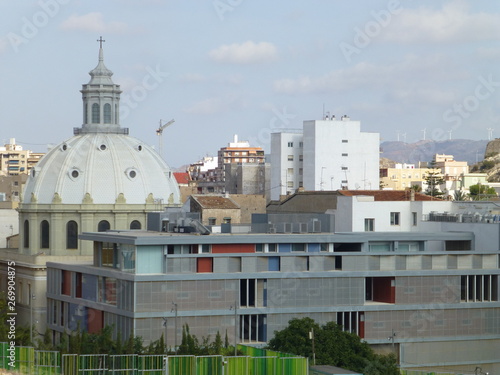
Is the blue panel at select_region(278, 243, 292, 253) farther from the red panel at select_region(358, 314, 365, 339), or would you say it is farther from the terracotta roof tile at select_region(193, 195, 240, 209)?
the terracotta roof tile at select_region(193, 195, 240, 209)

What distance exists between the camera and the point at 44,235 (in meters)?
103

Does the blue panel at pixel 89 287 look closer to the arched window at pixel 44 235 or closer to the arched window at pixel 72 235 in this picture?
the arched window at pixel 72 235

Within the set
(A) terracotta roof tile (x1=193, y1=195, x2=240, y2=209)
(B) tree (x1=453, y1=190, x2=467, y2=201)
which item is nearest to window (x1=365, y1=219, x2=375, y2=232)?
(A) terracotta roof tile (x1=193, y1=195, x2=240, y2=209)

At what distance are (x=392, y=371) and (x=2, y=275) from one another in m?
50.8

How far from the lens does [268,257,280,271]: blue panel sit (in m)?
72.9

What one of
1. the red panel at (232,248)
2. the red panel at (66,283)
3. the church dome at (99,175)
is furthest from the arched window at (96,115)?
the red panel at (232,248)

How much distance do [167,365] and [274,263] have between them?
18.8m

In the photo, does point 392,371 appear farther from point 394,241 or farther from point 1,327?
point 1,327

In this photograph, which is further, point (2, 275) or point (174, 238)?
point (2, 275)

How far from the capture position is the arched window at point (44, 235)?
102312 mm

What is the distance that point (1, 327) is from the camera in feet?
236

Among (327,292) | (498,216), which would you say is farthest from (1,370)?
(498,216)

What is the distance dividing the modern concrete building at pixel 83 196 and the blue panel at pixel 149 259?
28036mm

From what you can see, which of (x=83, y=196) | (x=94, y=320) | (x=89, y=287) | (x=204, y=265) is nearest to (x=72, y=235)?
(x=83, y=196)
